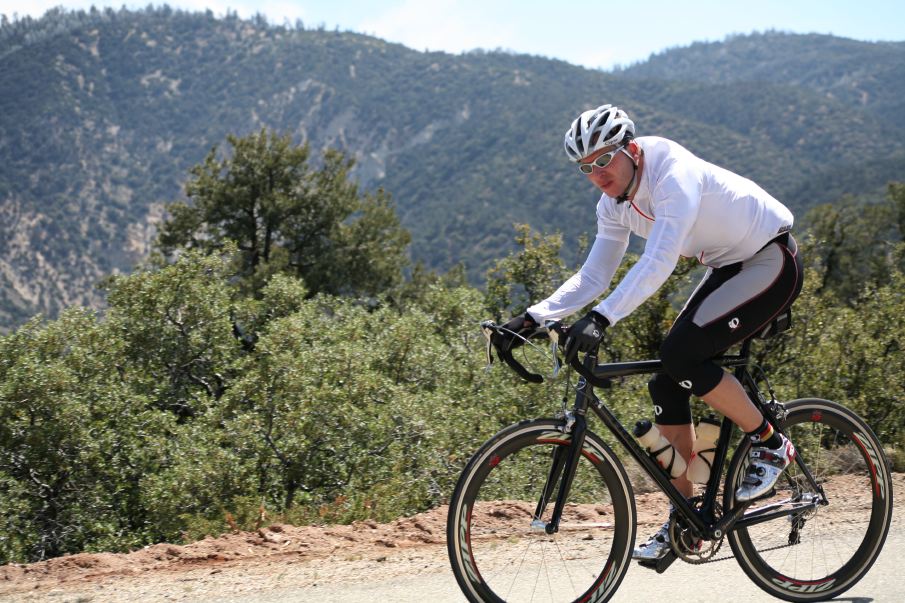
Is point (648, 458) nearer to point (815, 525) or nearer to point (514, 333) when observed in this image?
point (514, 333)

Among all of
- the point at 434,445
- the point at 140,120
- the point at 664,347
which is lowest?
the point at 434,445

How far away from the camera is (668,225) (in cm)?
330

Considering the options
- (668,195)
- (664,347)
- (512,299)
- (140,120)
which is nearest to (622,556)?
(664,347)

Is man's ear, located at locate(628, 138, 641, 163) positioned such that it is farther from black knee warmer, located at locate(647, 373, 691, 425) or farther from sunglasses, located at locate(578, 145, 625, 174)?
black knee warmer, located at locate(647, 373, 691, 425)

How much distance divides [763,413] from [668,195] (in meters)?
1.22

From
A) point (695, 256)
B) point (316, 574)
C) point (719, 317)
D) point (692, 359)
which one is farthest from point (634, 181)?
point (316, 574)

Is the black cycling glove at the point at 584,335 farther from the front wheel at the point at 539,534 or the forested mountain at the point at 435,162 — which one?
the forested mountain at the point at 435,162

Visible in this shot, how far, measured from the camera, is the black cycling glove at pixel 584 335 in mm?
3074

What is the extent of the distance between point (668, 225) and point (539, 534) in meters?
1.50

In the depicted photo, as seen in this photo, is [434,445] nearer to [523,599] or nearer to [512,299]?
[523,599]

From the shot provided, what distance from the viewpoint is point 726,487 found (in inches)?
145

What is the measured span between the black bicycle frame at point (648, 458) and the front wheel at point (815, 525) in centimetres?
8

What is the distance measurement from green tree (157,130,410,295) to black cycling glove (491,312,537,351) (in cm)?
2791

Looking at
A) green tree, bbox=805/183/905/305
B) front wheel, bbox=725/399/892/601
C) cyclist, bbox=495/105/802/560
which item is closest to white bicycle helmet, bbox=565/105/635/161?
cyclist, bbox=495/105/802/560
